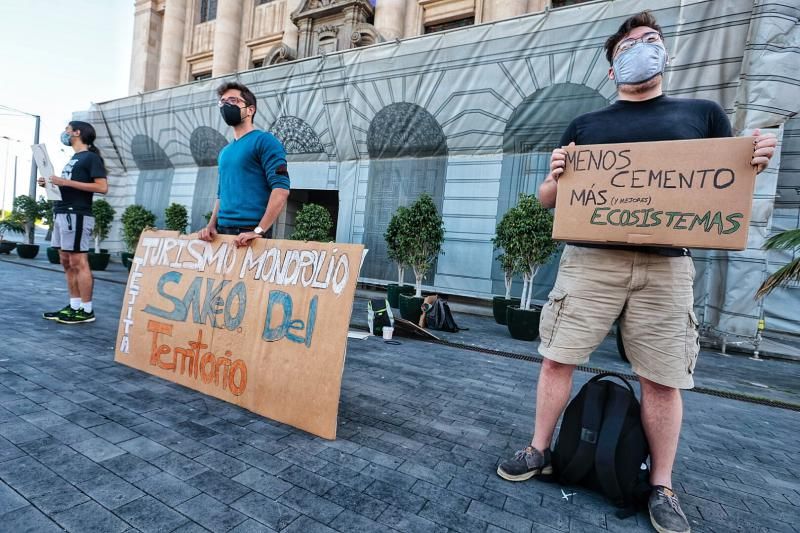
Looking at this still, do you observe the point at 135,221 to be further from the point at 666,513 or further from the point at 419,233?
the point at 666,513

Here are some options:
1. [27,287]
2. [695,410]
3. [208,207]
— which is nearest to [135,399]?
[695,410]

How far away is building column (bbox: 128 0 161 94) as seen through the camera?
61.9 feet

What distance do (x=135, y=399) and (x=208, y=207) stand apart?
12.3m

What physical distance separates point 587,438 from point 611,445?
98 millimetres

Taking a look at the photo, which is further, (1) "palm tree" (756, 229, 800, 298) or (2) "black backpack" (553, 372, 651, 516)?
(1) "palm tree" (756, 229, 800, 298)

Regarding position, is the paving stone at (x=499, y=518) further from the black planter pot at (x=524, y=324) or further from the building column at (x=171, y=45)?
the building column at (x=171, y=45)

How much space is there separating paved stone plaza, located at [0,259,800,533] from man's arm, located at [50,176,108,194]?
1.61 metres

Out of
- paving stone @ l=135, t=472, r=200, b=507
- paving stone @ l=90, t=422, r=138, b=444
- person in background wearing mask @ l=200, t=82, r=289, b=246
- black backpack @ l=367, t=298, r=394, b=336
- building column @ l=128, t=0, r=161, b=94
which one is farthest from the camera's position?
building column @ l=128, t=0, r=161, b=94

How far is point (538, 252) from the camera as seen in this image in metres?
6.25

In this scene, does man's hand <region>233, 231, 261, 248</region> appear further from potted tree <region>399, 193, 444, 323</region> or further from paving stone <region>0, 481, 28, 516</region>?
potted tree <region>399, 193, 444, 323</region>

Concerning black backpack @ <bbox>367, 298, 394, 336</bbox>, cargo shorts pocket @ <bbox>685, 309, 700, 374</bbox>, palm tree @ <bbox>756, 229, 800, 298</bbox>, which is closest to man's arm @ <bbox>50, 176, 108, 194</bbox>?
black backpack @ <bbox>367, 298, 394, 336</bbox>

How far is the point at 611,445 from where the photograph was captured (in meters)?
1.67

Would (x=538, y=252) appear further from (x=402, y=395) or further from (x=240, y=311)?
(x=240, y=311)

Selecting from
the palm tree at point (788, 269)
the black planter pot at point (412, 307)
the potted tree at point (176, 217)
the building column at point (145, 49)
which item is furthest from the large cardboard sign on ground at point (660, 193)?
the building column at point (145, 49)
